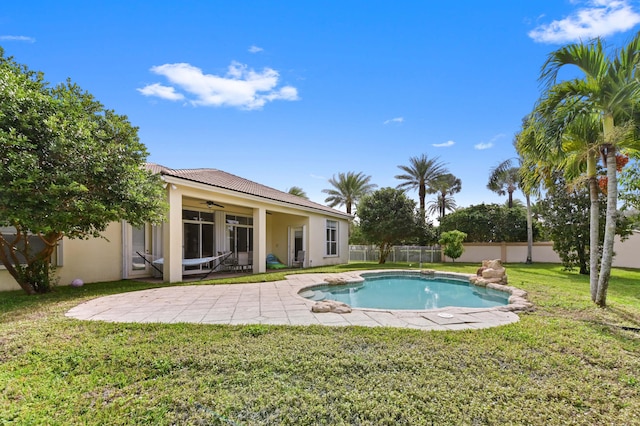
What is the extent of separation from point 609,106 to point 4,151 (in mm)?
12715

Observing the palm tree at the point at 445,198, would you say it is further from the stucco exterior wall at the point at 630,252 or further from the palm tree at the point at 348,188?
the stucco exterior wall at the point at 630,252

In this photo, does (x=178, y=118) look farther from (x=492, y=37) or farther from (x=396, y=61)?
(x=492, y=37)

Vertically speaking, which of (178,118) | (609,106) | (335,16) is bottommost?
(609,106)

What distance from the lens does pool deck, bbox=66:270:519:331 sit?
5.57 m

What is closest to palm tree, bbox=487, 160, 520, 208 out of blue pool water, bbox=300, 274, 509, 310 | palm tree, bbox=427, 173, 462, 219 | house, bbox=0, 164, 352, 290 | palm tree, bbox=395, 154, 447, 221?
palm tree, bbox=427, 173, 462, 219

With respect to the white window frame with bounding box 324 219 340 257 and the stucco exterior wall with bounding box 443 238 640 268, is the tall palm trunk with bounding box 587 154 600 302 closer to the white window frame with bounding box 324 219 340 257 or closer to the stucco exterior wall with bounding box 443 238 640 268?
the white window frame with bounding box 324 219 340 257

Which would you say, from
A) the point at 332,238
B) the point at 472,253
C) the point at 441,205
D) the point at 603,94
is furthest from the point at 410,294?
the point at 441,205

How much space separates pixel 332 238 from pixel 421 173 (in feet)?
42.4

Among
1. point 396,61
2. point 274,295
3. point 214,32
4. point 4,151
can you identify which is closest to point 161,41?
point 214,32

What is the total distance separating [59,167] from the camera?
7047 mm

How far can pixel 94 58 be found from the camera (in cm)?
969

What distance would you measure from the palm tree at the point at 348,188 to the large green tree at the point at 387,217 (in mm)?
9830

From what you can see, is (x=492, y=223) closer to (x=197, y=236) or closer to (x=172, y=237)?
(x=197, y=236)

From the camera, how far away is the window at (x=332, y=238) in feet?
67.6
